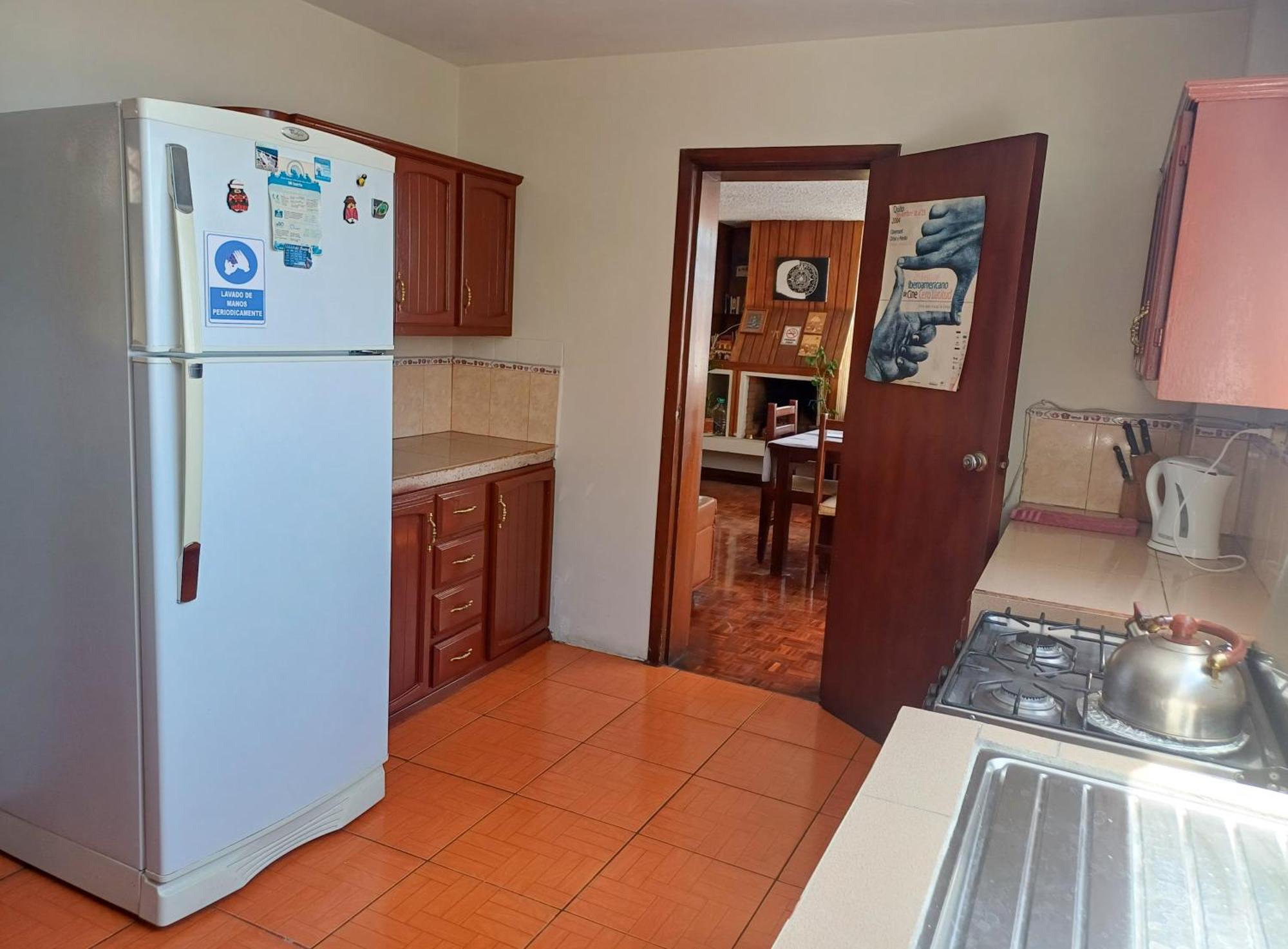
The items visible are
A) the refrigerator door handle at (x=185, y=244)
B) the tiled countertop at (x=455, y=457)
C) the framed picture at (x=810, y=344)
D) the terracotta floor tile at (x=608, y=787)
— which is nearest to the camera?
the refrigerator door handle at (x=185, y=244)

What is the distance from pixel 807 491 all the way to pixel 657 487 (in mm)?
1791

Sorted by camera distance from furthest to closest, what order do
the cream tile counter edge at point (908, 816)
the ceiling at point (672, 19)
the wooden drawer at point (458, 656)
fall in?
the wooden drawer at point (458, 656), the ceiling at point (672, 19), the cream tile counter edge at point (908, 816)

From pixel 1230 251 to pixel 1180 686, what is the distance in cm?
90

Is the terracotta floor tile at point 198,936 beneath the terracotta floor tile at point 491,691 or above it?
beneath

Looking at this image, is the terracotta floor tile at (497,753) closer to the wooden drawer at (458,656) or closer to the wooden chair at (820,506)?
the wooden drawer at (458,656)

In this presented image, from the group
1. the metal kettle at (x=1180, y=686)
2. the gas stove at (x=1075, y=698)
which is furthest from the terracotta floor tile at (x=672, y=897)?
the metal kettle at (x=1180, y=686)

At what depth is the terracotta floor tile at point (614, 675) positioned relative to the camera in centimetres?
353

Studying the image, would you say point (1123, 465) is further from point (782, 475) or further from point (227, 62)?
point (227, 62)

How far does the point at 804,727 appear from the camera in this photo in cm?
329

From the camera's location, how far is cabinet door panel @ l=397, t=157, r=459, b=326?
3.25m

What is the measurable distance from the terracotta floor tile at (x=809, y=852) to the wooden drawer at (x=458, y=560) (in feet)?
4.81

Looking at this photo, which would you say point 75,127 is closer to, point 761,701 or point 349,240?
point 349,240

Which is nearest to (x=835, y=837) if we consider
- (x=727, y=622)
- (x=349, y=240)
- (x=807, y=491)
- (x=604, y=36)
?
(x=349, y=240)

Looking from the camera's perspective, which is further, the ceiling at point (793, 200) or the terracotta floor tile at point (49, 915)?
the ceiling at point (793, 200)
